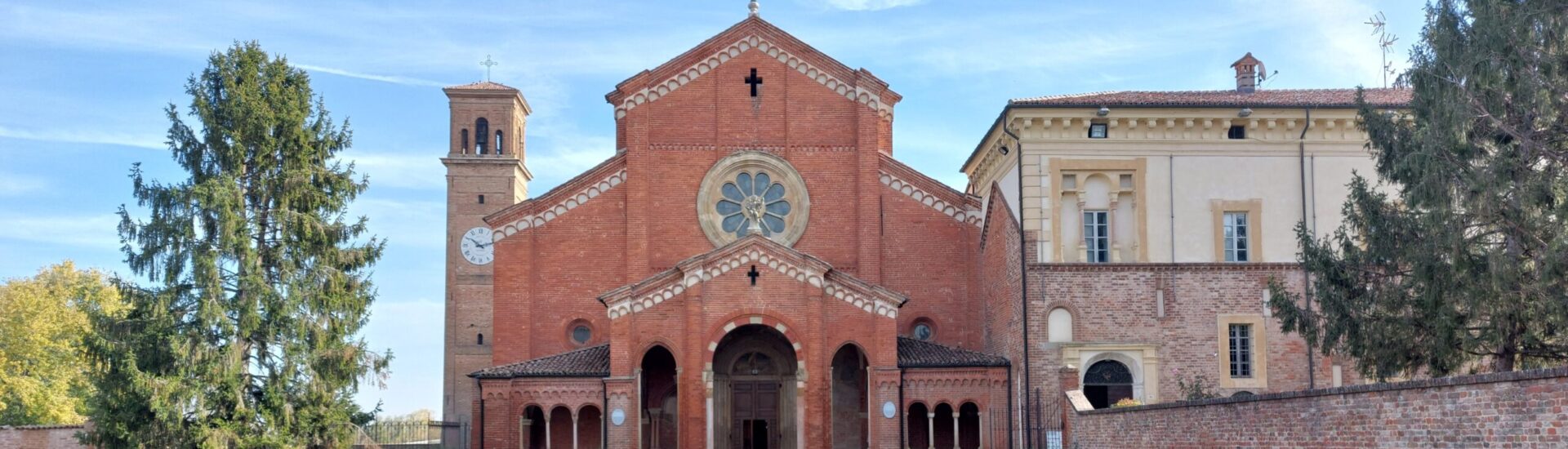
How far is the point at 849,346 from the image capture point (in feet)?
109

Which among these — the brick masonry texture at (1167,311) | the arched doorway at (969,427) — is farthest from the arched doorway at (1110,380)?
the arched doorway at (969,427)

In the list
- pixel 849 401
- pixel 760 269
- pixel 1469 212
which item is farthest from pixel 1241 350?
pixel 760 269

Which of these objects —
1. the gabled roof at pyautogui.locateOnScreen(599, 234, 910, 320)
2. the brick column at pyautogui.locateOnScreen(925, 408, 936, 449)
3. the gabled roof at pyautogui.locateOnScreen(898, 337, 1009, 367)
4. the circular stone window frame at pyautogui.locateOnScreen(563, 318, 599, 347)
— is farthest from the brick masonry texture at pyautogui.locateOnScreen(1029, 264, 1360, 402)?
the circular stone window frame at pyautogui.locateOnScreen(563, 318, 599, 347)

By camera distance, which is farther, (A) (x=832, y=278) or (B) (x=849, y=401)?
(B) (x=849, y=401)

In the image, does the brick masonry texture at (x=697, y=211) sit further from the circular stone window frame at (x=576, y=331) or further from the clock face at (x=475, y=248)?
the clock face at (x=475, y=248)

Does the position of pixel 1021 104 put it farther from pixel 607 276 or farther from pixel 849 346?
pixel 607 276

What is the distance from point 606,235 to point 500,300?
9.90ft

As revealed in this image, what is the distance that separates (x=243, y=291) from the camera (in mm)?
25672

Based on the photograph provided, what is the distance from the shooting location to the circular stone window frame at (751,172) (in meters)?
35.1

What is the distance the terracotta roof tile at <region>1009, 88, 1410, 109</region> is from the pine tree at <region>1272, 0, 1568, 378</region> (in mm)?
7088

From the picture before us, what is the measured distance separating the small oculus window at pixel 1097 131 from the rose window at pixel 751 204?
8.31 metres

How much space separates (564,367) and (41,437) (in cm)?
1076

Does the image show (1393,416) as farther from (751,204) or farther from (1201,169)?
(751,204)

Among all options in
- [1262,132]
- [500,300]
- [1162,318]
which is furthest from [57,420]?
[1262,132]
